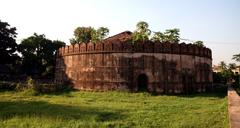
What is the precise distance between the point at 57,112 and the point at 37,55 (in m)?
17.3

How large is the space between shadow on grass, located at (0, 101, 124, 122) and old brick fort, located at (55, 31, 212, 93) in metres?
4.85

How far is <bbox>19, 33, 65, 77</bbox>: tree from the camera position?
2614cm

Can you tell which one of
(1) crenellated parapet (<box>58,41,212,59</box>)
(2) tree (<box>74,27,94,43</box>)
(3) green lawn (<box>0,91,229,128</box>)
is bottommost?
(3) green lawn (<box>0,91,229,128</box>)

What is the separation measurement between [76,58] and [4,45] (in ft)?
34.3

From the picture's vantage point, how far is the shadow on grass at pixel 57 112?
9.09 meters

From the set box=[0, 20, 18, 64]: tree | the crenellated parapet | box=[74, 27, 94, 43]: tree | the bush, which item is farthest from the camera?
box=[74, 27, 94, 43]: tree

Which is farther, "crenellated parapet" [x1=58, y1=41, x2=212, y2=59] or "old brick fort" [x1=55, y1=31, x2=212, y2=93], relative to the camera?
"crenellated parapet" [x1=58, y1=41, x2=212, y2=59]

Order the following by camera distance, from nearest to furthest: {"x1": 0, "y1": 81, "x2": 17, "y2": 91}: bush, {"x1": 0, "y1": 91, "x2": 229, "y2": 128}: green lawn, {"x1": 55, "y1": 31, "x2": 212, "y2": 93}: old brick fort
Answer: {"x1": 0, "y1": 91, "x2": 229, "y2": 128}: green lawn
{"x1": 55, "y1": 31, "x2": 212, "y2": 93}: old brick fort
{"x1": 0, "y1": 81, "x2": 17, "y2": 91}: bush

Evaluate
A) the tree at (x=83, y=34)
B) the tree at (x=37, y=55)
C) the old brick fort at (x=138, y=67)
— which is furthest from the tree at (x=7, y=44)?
the old brick fort at (x=138, y=67)

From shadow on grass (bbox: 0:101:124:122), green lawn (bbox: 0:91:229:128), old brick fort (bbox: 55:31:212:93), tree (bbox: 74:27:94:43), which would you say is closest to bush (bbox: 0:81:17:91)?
old brick fort (bbox: 55:31:212:93)

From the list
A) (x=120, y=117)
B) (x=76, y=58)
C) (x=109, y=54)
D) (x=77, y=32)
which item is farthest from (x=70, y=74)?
(x=77, y=32)

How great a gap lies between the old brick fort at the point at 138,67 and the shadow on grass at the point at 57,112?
485 centimetres

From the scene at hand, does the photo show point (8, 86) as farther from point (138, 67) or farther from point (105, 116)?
point (105, 116)

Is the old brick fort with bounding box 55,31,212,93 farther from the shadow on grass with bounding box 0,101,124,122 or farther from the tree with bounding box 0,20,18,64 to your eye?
the tree with bounding box 0,20,18,64
